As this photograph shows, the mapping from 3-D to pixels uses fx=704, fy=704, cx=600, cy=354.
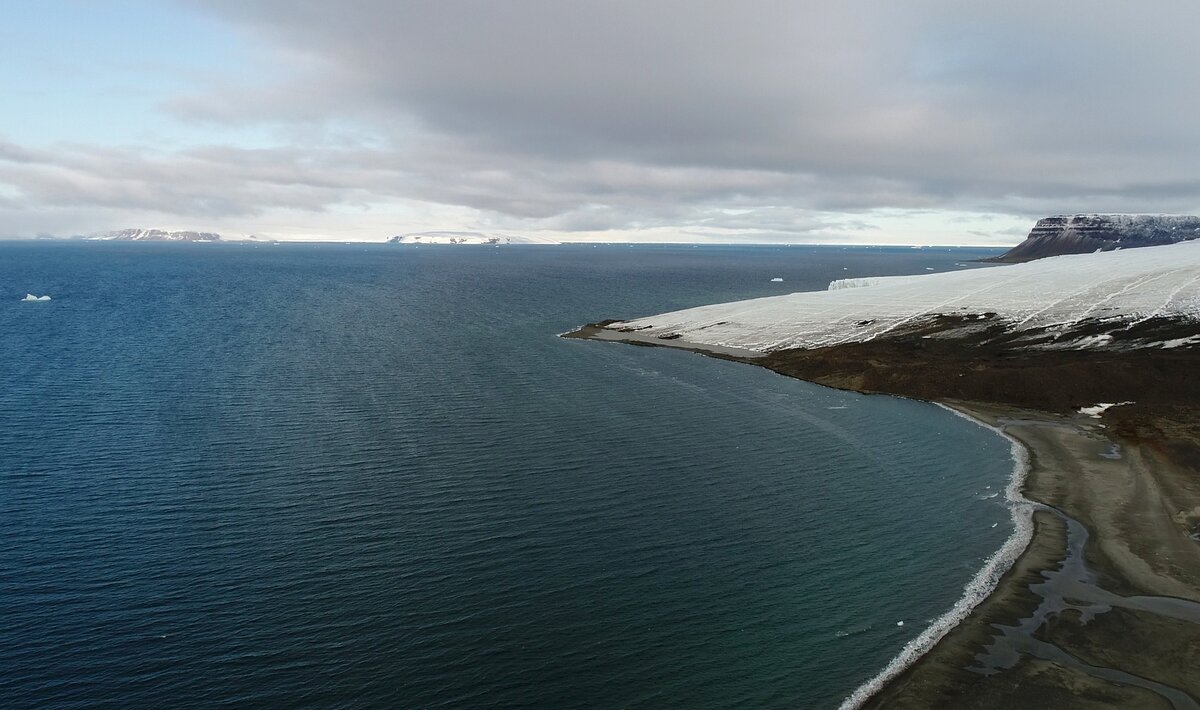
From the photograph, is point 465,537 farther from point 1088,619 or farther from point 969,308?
point 969,308

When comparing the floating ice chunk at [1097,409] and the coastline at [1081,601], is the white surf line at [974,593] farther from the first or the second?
the floating ice chunk at [1097,409]

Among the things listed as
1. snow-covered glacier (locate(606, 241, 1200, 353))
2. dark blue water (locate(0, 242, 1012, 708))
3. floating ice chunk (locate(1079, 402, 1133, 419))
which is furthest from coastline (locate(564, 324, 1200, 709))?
snow-covered glacier (locate(606, 241, 1200, 353))

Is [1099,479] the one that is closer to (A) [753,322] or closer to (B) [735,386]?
(B) [735,386]

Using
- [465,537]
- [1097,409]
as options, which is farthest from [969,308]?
[465,537]

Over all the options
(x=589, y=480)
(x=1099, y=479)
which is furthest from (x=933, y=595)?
(x=1099, y=479)

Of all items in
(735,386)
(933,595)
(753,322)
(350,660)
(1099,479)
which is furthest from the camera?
(753,322)
